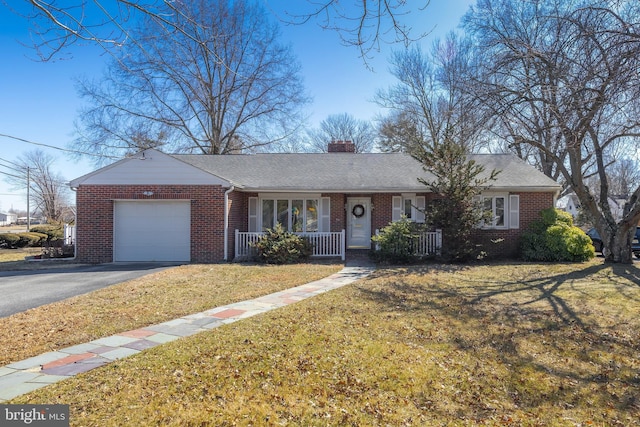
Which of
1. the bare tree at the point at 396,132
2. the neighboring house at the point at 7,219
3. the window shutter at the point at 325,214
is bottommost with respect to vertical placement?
the window shutter at the point at 325,214

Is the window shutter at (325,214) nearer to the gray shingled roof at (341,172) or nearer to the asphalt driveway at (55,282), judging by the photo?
the gray shingled roof at (341,172)

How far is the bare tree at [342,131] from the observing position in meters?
35.3

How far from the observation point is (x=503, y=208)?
14.3 metres

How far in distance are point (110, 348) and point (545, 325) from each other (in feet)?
20.3

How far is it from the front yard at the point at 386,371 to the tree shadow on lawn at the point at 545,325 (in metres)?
0.02

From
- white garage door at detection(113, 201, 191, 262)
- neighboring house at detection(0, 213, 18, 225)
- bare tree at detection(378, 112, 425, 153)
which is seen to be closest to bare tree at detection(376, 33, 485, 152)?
bare tree at detection(378, 112, 425, 153)

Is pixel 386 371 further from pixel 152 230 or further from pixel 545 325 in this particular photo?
pixel 152 230

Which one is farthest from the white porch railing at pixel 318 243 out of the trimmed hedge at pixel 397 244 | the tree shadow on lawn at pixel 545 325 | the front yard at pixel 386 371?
the front yard at pixel 386 371

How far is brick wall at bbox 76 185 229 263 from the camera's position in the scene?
41.6 feet

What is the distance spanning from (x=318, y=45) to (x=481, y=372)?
16.7 ft

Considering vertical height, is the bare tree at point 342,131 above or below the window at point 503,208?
above

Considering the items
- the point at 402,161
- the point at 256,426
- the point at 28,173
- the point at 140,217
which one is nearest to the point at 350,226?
the point at 402,161

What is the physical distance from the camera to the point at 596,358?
4.57 m

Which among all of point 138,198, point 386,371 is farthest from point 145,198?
point 386,371
